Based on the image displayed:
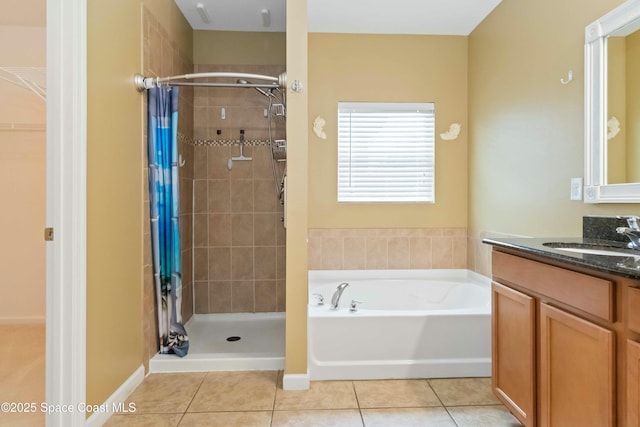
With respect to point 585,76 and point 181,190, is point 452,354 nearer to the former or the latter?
point 585,76

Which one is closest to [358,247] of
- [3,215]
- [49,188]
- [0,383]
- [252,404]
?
[252,404]

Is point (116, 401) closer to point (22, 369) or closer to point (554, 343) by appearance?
point (22, 369)

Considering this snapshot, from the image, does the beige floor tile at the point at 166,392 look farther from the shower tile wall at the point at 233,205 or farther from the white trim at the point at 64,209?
the shower tile wall at the point at 233,205

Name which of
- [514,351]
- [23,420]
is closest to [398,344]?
[514,351]

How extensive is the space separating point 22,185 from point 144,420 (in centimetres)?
249

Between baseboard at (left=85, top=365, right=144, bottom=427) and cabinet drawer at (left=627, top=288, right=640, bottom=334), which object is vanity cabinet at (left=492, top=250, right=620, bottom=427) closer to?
cabinet drawer at (left=627, top=288, right=640, bottom=334)

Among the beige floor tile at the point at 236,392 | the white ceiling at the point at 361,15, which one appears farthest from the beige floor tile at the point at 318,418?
the white ceiling at the point at 361,15

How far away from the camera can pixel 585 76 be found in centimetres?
183

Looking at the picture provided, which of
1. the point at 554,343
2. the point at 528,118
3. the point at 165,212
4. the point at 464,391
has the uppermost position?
the point at 528,118

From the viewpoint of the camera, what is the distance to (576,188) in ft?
6.31

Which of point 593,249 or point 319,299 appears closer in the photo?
point 593,249

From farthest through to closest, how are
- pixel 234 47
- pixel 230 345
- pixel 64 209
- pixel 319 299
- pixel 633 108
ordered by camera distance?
pixel 234 47, pixel 230 345, pixel 319 299, pixel 633 108, pixel 64 209

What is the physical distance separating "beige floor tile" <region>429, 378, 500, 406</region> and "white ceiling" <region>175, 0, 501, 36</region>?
2.65 meters

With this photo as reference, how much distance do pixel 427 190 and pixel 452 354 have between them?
1446mm
